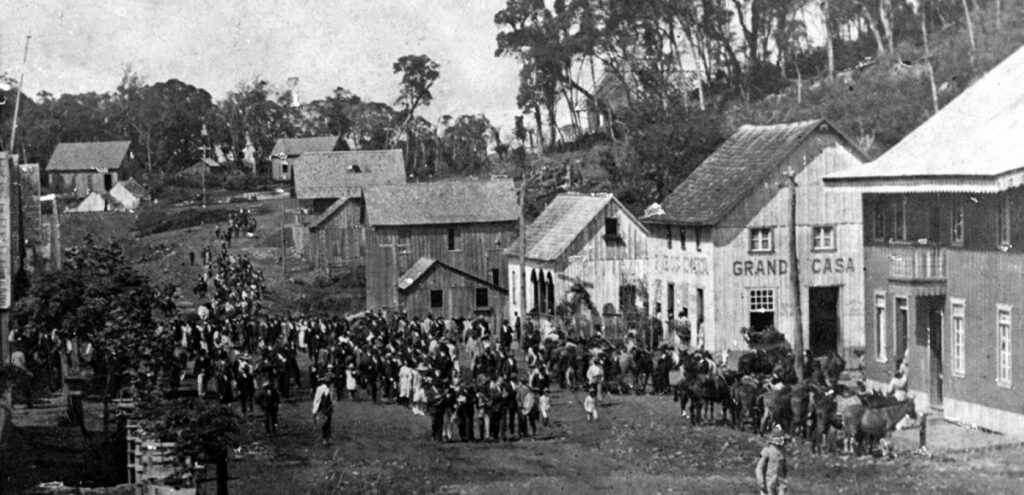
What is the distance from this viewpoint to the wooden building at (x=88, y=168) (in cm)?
12462

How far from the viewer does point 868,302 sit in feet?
121

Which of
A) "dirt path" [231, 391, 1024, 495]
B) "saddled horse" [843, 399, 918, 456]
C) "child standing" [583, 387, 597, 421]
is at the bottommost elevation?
"dirt path" [231, 391, 1024, 495]

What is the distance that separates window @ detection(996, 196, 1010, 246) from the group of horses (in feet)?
13.5

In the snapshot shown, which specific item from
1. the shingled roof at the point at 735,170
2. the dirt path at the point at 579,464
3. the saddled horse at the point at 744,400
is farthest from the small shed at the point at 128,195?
the saddled horse at the point at 744,400

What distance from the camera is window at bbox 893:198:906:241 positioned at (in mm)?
35156

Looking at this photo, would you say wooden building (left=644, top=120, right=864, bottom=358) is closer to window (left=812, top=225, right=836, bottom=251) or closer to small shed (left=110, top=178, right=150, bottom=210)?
window (left=812, top=225, right=836, bottom=251)

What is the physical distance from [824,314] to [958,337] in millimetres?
15128

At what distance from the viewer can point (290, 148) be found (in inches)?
4850

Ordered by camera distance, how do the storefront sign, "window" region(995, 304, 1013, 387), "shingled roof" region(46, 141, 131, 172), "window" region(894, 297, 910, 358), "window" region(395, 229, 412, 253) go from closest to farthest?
1. "window" region(995, 304, 1013, 387)
2. "window" region(894, 297, 910, 358)
3. the storefront sign
4. "window" region(395, 229, 412, 253)
5. "shingled roof" region(46, 141, 131, 172)

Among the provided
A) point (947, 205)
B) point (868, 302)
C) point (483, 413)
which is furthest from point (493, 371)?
point (947, 205)

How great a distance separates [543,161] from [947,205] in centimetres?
7176

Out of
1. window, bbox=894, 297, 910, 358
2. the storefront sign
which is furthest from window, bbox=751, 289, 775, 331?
window, bbox=894, 297, 910, 358

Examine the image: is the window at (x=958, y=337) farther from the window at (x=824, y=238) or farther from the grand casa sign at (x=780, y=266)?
the window at (x=824, y=238)

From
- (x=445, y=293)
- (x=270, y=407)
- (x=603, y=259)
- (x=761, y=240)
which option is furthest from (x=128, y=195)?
(x=270, y=407)
